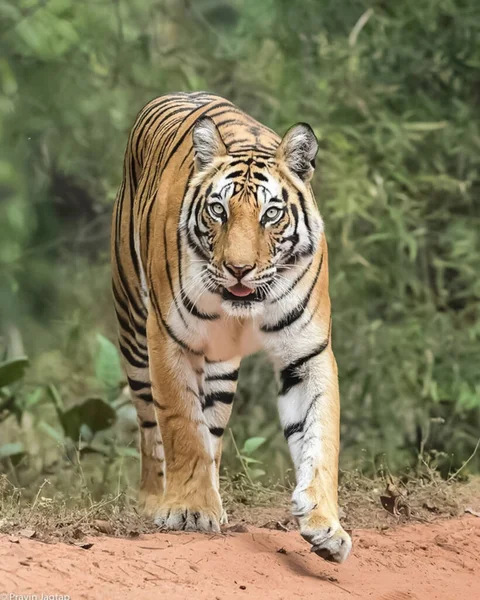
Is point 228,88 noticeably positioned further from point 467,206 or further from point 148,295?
point 148,295

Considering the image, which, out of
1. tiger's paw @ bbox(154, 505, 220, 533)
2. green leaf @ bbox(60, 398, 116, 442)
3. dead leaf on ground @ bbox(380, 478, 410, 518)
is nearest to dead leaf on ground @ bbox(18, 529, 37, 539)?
Answer: tiger's paw @ bbox(154, 505, 220, 533)

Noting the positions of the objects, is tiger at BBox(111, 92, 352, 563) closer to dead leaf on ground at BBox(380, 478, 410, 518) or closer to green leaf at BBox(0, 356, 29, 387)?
dead leaf on ground at BBox(380, 478, 410, 518)

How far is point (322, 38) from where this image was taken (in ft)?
27.1

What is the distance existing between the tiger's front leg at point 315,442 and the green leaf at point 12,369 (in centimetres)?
219

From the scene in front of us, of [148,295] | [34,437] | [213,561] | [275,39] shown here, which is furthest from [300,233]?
[275,39]

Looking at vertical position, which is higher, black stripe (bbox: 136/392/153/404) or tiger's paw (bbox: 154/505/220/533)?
black stripe (bbox: 136/392/153/404)

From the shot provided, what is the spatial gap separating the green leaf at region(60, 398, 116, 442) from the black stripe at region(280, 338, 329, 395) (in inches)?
84.8

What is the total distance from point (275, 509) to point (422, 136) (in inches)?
150

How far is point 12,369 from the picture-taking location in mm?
6176

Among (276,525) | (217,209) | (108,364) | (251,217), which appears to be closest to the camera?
(251,217)

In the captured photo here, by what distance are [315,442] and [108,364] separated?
2740 millimetres

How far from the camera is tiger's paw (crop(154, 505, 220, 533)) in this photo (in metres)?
4.31

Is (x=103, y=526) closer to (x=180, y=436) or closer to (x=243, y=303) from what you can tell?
(x=180, y=436)

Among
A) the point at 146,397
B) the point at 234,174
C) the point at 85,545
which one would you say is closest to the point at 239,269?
the point at 234,174
